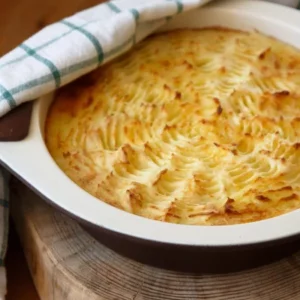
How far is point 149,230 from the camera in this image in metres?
0.88

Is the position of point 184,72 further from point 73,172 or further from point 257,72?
point 73,172

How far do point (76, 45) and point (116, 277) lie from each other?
1.41ft

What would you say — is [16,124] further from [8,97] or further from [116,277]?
[116,277]

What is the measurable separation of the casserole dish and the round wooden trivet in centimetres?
5

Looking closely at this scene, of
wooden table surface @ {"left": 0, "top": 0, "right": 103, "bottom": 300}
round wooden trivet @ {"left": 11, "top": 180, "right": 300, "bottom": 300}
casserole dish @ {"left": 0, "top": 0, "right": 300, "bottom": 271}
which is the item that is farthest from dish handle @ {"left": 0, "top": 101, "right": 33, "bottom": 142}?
wooden table surface @ {"left": 0, "top": 0, "right": 103, "bottom": 300}

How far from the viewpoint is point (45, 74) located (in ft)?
3.64

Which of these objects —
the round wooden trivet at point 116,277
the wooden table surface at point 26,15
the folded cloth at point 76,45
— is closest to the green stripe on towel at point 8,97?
the folded cloth at point 76,45

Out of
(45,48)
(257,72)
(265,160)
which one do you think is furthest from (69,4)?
(265,160)

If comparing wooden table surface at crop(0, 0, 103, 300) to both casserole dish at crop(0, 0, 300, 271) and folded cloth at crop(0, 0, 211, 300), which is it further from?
casserole dish at crop(0, 0, 300, 271)

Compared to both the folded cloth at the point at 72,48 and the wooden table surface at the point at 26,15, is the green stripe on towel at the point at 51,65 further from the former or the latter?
the wooden table surface at the point at 26,15

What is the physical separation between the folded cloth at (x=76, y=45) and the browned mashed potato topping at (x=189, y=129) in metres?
0.07

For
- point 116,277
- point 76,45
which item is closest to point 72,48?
point 76,45

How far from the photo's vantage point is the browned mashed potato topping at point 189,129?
39.6 inches

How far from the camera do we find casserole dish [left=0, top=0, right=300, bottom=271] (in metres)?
0.86
